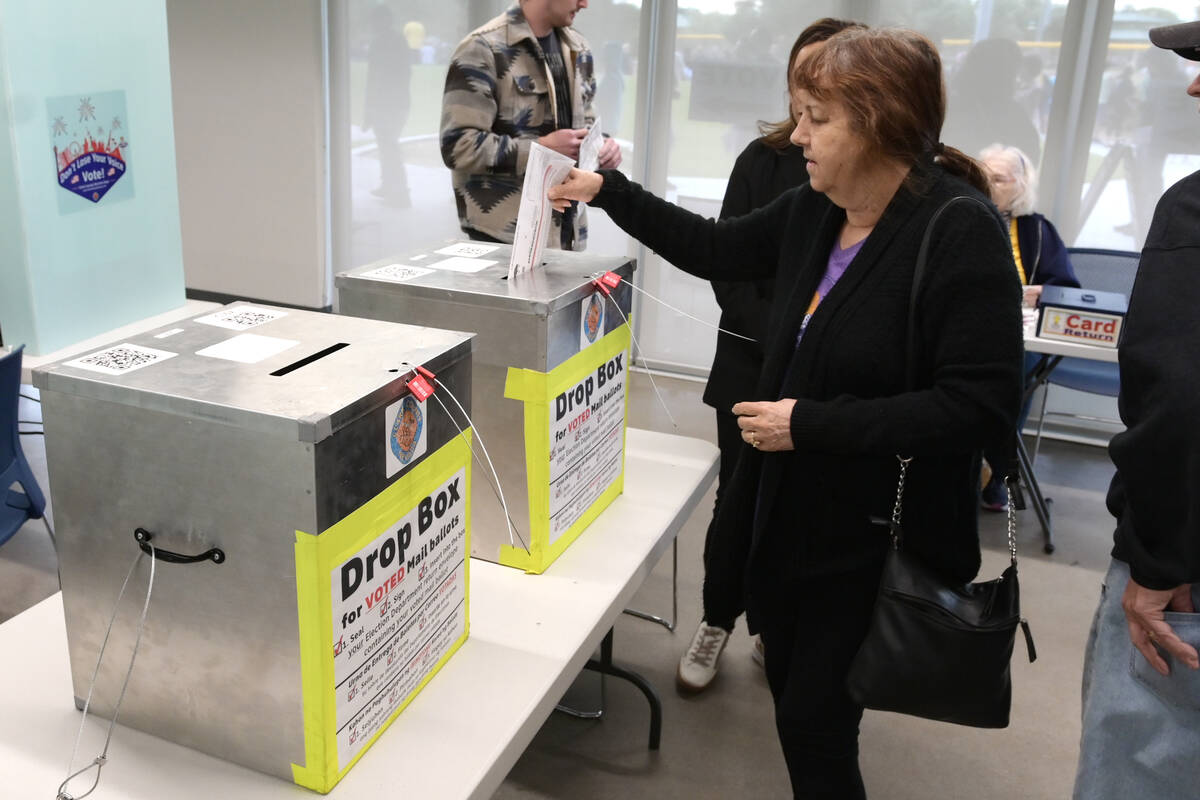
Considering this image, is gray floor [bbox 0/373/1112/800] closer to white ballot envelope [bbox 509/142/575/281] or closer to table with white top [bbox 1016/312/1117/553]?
table with white top [bbox 1016/312/1117/553]

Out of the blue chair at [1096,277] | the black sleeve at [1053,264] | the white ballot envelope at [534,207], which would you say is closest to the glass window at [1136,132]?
the blue chair at [1096,277]

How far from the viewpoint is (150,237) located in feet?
8.67

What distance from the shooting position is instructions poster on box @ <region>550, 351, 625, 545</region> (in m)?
1.39

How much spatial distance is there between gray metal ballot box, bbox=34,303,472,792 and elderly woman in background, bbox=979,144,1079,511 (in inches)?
116

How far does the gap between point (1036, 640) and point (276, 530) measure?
2.41 metres

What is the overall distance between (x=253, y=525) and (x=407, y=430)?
178mm

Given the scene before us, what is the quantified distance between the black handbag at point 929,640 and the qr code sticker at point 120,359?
90 cm

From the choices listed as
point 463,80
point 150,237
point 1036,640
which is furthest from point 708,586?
point 150,237

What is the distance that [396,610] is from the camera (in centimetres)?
107

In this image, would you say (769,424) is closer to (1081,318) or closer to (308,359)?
(308,359)

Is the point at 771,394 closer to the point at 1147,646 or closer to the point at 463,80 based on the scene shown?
the point at 1147,646

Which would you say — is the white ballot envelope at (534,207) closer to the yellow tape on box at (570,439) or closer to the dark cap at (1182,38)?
the yellow tape on box at (570,439)

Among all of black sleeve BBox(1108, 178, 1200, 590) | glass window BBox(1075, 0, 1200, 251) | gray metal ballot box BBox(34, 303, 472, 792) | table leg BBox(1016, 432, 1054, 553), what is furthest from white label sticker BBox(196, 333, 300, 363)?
glass window BBox(1075, 0, 1200, 251)

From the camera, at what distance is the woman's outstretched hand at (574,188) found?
1546 mm
